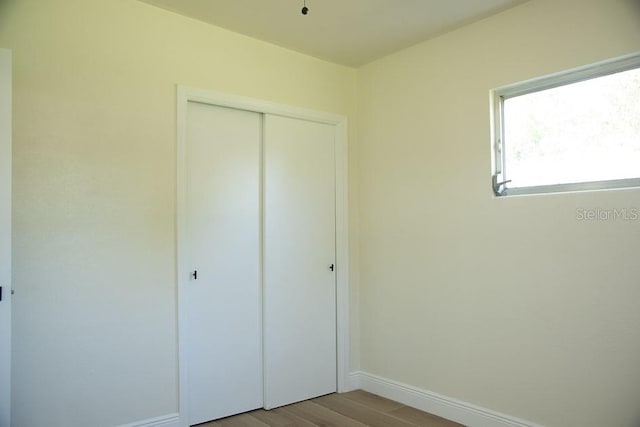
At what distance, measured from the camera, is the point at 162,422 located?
2.73 m

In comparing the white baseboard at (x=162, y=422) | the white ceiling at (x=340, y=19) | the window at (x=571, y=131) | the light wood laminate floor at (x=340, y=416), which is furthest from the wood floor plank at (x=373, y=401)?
the white ceiling at (x=340, y=19)

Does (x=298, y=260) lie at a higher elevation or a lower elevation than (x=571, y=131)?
lower

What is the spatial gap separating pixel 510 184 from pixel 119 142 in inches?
94.6

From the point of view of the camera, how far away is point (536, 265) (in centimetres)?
264

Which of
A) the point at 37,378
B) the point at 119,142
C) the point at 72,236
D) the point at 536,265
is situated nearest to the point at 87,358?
the point at 37,378

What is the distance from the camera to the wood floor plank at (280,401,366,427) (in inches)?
118

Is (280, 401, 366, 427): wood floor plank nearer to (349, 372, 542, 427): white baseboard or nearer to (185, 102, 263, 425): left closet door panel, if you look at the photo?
(185, 102, 263, 425): left closet door panel

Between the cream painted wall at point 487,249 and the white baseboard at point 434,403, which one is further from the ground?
the cream painted wall at point 487,249

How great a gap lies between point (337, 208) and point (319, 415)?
1.56 m

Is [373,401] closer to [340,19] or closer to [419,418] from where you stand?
[419,418]

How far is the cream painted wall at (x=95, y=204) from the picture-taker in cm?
238

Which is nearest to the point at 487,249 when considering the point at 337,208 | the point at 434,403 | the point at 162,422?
the point at 434,403

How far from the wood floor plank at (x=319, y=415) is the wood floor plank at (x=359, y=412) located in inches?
2.0

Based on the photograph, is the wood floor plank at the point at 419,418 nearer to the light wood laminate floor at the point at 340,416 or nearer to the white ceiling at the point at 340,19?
the light wood laminate floor at the point at 340,416
